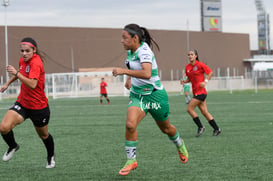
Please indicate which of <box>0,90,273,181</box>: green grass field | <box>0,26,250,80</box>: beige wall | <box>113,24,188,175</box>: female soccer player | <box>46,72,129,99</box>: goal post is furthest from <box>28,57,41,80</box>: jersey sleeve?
<box>0,26,250,80</box>: beige wall

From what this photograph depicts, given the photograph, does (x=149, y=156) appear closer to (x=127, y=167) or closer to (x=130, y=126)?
(x=127, y=167)

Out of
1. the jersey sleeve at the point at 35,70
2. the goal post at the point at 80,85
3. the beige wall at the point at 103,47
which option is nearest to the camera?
the jersey sleeve at the point at 35,70

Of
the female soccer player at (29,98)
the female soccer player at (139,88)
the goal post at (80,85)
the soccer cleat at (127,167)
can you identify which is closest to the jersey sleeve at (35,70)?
the female soccer player at (29,98)

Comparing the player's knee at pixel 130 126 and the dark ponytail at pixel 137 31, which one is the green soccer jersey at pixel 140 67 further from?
the player's knee at pixel 130 126

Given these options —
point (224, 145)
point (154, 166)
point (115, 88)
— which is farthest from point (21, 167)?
point (115, 88)

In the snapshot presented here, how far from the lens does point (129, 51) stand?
7852mm

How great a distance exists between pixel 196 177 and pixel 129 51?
6.20 feet

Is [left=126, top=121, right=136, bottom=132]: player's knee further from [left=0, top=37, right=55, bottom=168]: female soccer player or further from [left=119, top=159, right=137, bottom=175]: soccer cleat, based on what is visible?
[left=0, top=37, right=55, bottom=168]: female soccer player

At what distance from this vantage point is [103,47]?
2874 inches

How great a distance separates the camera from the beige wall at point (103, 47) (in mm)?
66062

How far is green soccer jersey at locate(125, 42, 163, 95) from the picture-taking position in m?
7.54

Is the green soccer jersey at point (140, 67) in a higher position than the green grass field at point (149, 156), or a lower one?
higher

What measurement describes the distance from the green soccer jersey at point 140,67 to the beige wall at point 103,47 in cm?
5326

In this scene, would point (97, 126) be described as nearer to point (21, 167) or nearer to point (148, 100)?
point (21, 167)
